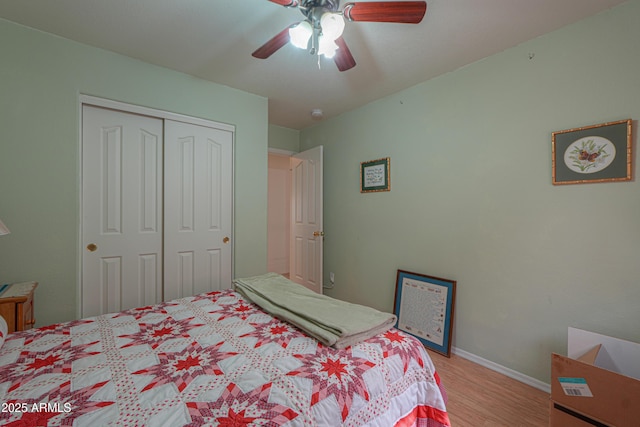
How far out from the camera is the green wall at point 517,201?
1.62 metres

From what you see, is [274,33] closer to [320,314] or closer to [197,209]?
[197,209]

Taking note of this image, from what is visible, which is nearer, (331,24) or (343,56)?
(331,24)

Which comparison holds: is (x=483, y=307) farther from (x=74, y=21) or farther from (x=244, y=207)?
(x=74, y=21)

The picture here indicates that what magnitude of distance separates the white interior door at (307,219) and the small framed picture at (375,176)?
61 centimetres

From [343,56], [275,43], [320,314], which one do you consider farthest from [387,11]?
[320,314]

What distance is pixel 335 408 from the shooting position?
938 mm

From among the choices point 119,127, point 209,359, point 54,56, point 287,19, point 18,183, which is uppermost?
point 287,19

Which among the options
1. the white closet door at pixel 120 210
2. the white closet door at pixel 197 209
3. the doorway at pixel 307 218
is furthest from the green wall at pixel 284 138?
the white closet door at pixel 120 210

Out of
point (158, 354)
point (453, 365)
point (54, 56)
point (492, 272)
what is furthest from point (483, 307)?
point (54, 56)

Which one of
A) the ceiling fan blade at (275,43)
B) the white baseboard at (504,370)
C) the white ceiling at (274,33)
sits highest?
the white ceiling at (274,33)

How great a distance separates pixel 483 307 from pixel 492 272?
1.00ft

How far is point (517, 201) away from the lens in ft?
6.55

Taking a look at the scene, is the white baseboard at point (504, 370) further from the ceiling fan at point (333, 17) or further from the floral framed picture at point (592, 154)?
the ceiling fan at point (333, 17)

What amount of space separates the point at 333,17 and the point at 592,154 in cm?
181
